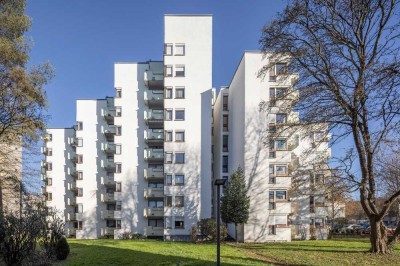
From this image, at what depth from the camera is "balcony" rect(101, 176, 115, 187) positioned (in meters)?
42.0

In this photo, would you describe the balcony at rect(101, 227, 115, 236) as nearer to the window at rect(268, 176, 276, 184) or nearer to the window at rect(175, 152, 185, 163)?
the window at rect(175, 152, 185, 163)

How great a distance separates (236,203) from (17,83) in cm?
1994

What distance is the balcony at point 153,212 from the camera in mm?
36719

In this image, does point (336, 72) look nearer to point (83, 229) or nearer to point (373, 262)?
point (373, 262)

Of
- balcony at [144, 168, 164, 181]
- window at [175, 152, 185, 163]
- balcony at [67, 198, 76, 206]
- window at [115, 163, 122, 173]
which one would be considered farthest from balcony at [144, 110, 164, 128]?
balcony at [67, 198, 76, 206]

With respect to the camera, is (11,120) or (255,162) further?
(255,162)

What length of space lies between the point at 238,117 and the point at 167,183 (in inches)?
421

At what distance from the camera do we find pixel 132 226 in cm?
3781

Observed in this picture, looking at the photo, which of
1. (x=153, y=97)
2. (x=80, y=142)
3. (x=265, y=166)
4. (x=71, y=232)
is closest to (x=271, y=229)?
(x=265, y=166)

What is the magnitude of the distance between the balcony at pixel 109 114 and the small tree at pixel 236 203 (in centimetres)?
2128

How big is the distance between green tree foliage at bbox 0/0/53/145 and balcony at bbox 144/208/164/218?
20.6 m

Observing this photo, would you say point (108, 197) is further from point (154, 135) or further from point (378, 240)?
point (378, 240)

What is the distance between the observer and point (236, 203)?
94.1ft

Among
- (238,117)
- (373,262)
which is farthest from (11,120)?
(238,117)
